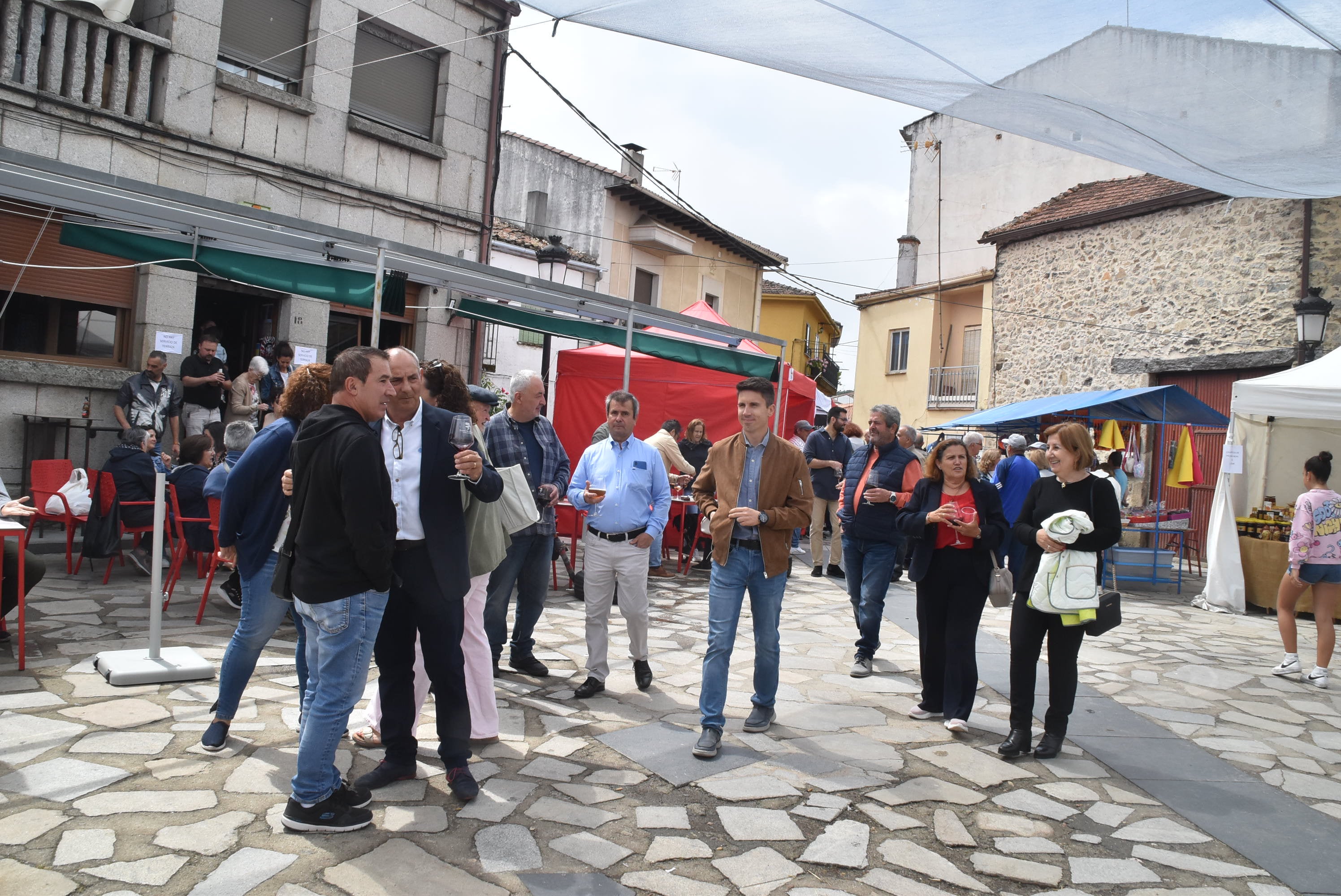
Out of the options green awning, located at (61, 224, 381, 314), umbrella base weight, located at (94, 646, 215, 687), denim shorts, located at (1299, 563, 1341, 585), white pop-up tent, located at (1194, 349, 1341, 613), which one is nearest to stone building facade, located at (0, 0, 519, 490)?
green awning, located at (61, 224, 381, 314)

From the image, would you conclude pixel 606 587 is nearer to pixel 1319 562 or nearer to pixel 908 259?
pixel 1319 562

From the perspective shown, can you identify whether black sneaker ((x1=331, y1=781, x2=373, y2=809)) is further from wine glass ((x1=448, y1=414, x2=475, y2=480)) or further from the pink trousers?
wine glass ((x1=448, y1=414, x2=475, y2=480))

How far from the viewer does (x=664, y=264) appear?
23.5 meters

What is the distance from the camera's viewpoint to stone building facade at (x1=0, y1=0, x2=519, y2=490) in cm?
877

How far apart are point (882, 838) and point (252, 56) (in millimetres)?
10805

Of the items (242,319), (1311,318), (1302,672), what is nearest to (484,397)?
(1302,672)

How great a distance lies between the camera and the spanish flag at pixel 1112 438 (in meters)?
12.5

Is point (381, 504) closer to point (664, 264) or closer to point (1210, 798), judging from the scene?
point (1210, 798)

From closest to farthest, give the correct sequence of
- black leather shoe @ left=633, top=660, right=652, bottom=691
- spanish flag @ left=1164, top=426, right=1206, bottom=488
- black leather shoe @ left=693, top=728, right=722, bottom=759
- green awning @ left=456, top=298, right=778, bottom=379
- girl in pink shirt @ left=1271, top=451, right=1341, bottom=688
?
black leather shoe @ left=693, top=728, right=722, bottom=759, black leather shoe @ left=633, top=660, right=652, bottom=691, girl in pink shirt @ left=1271, top=451, right=1341, bottom=688, green awning @ left=456, top=298, right=778, bottom=379, spanish flag @ left=1164, top=426, right=1206, bottom=488

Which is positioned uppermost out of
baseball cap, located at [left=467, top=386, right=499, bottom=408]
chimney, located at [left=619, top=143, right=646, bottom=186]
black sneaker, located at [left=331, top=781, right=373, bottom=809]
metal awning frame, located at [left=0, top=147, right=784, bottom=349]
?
chimney, located at [left=619, top=143, right=646, bottom=186]

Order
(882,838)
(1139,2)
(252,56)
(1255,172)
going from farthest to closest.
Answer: (252,56) < (1255,172) < (882,838) < (1139,2)

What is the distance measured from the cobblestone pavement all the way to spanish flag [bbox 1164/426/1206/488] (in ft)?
22.9

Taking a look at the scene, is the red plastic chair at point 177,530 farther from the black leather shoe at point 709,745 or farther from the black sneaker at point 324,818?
the black leather shoe at point 709,745

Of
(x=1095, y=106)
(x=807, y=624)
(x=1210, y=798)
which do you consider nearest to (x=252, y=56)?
(x=807, y=624)
